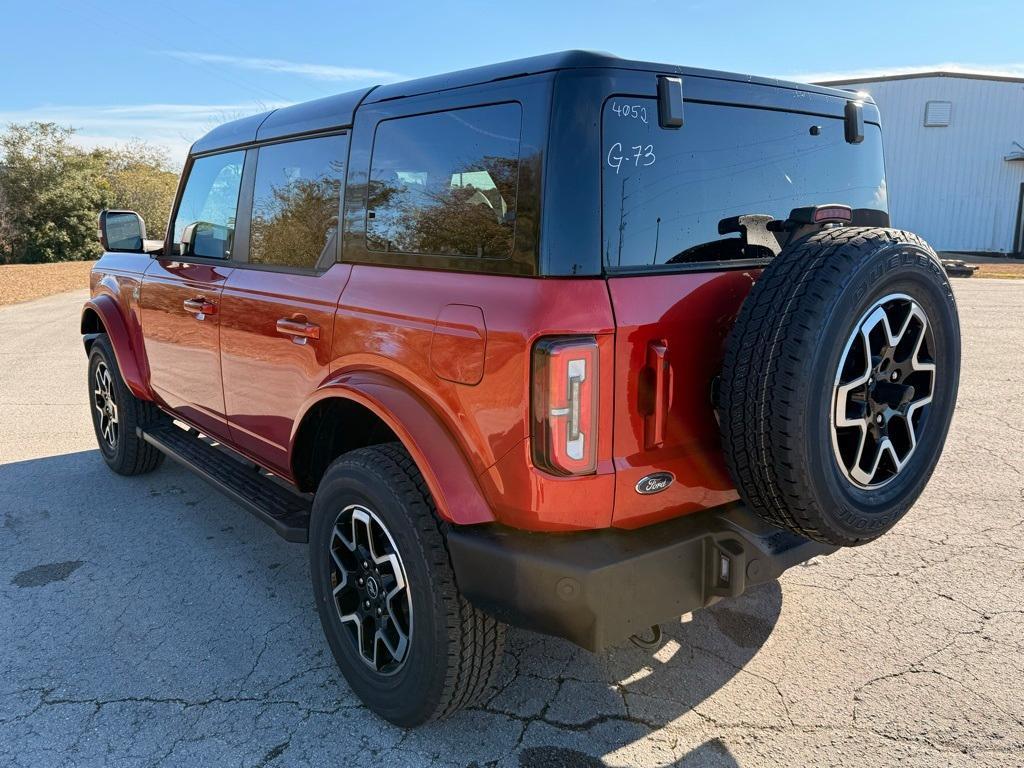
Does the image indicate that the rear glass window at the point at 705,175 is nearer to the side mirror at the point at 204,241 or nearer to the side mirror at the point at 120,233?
the side mirror at the point at 204,241

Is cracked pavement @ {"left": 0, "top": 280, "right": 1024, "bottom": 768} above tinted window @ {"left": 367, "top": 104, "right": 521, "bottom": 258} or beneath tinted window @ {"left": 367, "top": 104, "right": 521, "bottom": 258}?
beneath

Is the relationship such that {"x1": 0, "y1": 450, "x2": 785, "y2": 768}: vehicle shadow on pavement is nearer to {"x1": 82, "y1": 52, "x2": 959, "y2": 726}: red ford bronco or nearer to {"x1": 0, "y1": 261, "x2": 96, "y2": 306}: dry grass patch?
{"x1": 82, "y1": 52, "x2": 959, "y2": 726}: red ford bronco

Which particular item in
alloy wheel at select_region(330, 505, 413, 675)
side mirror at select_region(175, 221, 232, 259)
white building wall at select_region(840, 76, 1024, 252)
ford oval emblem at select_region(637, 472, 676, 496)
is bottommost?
Result: alloy wheel at select_region(330, 505, 413, 675)

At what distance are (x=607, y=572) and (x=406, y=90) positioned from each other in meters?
1.73

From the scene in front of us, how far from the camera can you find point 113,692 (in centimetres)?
280

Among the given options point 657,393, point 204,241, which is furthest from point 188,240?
point 657,393

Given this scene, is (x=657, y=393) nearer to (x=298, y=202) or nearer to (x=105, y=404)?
(x=298, y=202)

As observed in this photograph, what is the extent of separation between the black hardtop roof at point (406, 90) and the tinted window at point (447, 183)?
0.11 m

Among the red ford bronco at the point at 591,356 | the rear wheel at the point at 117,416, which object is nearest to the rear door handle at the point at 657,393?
the red ford bronco at the point at 591,356

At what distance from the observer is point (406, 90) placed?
268 cm

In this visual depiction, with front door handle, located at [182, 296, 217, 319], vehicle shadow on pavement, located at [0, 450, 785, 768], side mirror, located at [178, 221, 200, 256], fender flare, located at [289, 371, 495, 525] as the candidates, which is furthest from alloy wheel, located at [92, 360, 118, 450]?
fender flare, located at [289, 371, 495, 525]

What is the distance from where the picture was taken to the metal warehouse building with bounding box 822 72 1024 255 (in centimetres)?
2516

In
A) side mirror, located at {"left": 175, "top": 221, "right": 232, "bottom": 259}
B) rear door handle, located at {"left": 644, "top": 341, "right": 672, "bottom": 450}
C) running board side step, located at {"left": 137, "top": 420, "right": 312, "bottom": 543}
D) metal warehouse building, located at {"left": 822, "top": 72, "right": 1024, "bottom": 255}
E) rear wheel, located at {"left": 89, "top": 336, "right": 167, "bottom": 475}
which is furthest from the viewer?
metal warehouse building, located at {"left": 822, "top": 72, "right": 1024, "bottom": 255}

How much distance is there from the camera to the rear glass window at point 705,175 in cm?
217
